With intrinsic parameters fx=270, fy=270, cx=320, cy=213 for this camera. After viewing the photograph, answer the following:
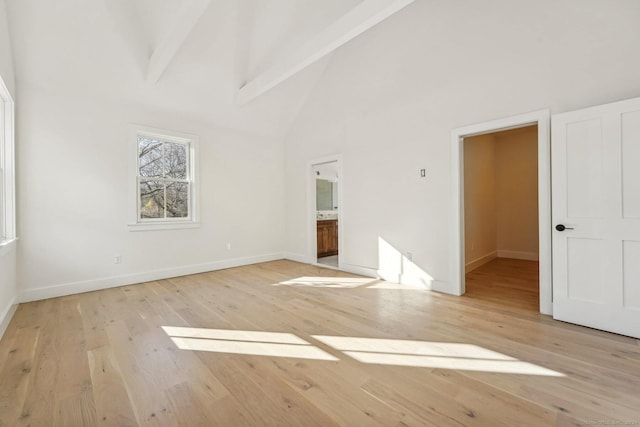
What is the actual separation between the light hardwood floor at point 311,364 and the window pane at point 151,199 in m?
1.51

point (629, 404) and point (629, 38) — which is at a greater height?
point (629, 38)

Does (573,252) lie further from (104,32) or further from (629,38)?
(104,32)

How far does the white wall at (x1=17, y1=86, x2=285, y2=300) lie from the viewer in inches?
134

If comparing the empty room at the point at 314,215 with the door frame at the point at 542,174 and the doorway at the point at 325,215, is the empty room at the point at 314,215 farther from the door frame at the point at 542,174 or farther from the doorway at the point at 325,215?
the doorway at the point at 325,215

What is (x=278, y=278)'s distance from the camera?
443cm

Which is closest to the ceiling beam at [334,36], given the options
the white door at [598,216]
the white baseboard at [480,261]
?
the white door at [598,216]

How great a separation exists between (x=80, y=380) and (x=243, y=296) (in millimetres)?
1848

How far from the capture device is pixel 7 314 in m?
2.83

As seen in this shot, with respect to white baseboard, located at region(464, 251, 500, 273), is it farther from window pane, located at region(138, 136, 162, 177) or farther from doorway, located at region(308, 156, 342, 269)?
window pane, located at region(138, 136, 162, 177)

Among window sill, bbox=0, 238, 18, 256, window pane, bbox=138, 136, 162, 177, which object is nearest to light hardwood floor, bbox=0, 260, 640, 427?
window sill, bbox=0, 238, 18, 256

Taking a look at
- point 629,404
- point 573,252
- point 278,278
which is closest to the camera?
point 629,404

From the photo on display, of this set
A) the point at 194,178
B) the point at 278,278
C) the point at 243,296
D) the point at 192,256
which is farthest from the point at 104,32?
the point at 278,278

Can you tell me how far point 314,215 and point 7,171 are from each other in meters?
4.32

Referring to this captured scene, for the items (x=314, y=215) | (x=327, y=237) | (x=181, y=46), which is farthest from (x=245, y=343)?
(x=327, y=237)
